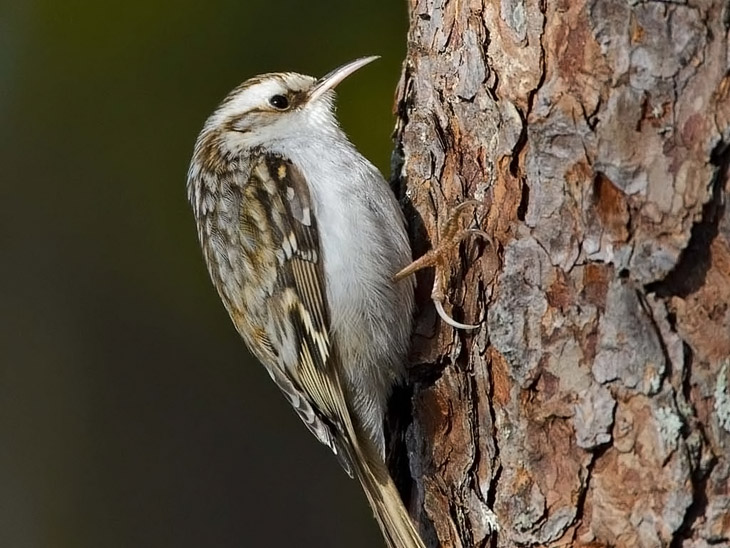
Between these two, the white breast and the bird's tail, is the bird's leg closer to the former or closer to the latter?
the white breast

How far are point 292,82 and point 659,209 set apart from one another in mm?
1309

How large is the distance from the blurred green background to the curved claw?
1.53m

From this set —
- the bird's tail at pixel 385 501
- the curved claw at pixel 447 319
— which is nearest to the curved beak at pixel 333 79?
the curved claw at pixel 447 319

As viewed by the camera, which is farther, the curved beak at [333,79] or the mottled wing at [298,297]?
the curved beak at [333,79]

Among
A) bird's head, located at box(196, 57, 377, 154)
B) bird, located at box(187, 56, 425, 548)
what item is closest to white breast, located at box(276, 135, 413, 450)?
bird, located at box(187, 56, 425, 548)

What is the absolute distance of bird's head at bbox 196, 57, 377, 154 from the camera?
2.81 metres

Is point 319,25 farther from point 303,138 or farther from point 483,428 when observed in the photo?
point 483,428

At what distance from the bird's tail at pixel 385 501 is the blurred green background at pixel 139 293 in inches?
59.1

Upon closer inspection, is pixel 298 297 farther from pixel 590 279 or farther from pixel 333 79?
pixel 590 279

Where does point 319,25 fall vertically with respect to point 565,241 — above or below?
above

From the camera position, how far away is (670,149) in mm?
1868

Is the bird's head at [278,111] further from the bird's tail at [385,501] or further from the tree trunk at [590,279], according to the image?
the bird's tail at [385,501]

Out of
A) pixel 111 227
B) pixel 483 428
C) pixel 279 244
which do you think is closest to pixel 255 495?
pixel 111 227

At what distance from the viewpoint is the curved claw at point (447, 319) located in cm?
225
